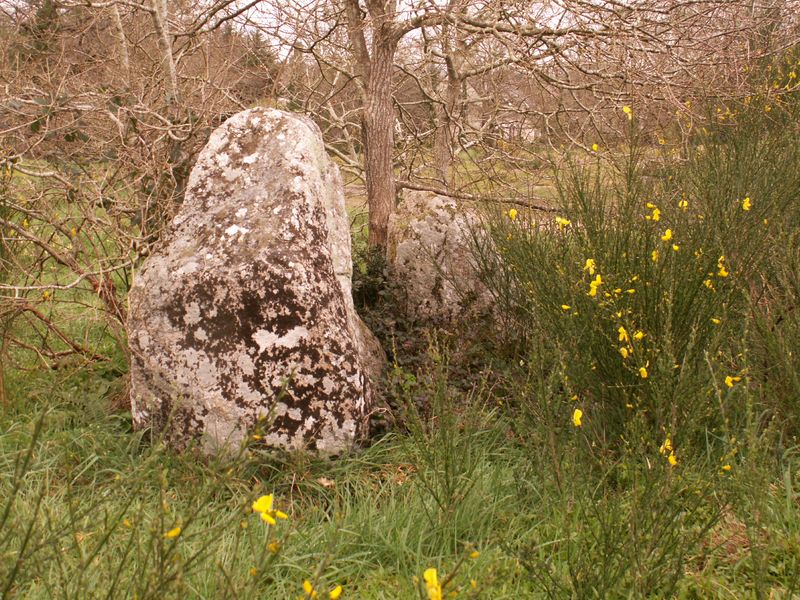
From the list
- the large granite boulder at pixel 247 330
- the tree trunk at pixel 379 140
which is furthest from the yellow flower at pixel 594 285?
the tree trunk at pixel 379 140

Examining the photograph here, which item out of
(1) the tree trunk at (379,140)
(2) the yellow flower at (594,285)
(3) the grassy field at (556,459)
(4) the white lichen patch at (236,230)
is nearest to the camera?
(3) the grassy field at (556,459)

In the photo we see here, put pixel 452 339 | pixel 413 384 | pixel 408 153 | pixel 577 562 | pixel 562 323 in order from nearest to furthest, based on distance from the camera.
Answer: pixel 577 562
pixel 562 323
pixel 413 384
pixel 452 339
pixel 408 153

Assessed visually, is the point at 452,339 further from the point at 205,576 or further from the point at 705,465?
the point at 205,576

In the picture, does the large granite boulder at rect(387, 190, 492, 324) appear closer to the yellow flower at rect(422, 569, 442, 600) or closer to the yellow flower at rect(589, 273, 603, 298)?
the yellow flower at rect(589, 273, 603, 298)

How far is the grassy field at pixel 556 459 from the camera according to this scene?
6.98 ft

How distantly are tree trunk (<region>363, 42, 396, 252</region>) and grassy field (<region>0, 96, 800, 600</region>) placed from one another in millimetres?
1436

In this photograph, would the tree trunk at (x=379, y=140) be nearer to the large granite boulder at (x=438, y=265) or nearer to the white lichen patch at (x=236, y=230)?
the large granite boulder at (x=438, y=265)

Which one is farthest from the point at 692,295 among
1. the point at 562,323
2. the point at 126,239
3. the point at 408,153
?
the point at 408,153

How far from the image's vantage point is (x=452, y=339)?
4.63 meters

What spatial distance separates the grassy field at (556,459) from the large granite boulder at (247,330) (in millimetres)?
193

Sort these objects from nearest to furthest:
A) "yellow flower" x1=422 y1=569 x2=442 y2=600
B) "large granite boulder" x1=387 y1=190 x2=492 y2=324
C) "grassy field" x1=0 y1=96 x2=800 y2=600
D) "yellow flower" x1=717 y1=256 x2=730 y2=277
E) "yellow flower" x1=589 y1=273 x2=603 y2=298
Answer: "yellow flower" x1=422 y1=569 x2=442 y2=600 → "grassy field" x1=0 y1=96 x2=800 y2=600 → "yellow flower" x1=589 y1=273 x2=603 y2=298 → "yellow flower" x1=717 y1=256 x2=730 y2=277 → "large granite boulder" x1=387 y1=190 x2=492 y2=324

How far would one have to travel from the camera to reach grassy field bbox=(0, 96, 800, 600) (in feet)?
6.98

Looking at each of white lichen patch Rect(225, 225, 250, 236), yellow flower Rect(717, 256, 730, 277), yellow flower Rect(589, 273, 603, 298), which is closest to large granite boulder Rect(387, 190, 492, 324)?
white lichen patch Rect(225, 225, 250, 236)

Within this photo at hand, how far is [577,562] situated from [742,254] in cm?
205
